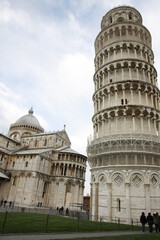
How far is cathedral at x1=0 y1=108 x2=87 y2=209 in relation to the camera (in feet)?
128

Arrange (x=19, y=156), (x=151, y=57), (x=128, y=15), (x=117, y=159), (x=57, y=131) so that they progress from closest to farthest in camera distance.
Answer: (x=117, y=159) < (x=151, y=57) < (x=128, y=15) < (x=19, y=156) < (x=57, y=131)

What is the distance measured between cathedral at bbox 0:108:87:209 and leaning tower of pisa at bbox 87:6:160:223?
19497mm

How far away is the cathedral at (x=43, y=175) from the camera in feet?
128

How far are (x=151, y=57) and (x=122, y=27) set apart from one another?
6492 mm

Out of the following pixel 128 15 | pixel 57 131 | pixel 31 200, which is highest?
pixel 128 15

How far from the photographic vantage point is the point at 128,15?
31.2 metres

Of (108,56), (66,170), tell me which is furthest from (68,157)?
(108,56)

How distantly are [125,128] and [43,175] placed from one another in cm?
2585

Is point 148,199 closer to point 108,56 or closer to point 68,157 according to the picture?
point 108,56

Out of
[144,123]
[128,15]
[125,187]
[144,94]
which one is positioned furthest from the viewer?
[128,15]

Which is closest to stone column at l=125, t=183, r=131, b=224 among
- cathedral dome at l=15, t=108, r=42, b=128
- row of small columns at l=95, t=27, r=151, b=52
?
row of small columns at l=95, t=27, r=151, b=52

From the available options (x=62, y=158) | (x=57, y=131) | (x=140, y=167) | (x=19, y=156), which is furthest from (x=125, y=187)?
(x=57, y=131)

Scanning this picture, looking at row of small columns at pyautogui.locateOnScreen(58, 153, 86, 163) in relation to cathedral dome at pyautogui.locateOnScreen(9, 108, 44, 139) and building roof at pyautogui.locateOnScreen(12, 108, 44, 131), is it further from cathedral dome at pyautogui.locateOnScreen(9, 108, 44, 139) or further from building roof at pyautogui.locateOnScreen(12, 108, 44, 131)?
building roof at pyautogui.locateOnScreen(12, 108, 44, 131)

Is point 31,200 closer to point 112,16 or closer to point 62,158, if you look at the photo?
point 62,158
